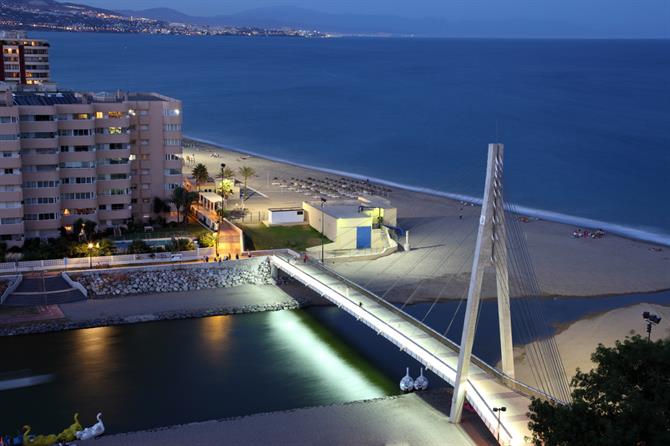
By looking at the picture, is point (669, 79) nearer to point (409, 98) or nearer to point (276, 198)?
point (409, 98)

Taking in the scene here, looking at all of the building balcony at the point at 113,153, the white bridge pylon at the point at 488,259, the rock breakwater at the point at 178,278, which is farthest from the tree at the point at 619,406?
the building balcony at the point at 113,153

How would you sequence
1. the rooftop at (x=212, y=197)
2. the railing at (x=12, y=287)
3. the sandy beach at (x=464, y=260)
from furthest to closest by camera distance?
the rooftop at (x=212, y=197) → the sandy beach at (x=464, y=260) → the railing at (x=12, y=287)

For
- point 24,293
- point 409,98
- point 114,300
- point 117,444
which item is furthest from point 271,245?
point 409,98

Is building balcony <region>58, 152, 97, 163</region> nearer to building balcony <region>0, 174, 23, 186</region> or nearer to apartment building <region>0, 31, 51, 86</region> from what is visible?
building balcony <region>0, 174, 23, 186</region>

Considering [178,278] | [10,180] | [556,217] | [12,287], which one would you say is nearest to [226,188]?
[10,180]

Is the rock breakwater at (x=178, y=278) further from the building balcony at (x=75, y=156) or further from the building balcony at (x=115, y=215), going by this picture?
the building balcony at (x=75, y=156)

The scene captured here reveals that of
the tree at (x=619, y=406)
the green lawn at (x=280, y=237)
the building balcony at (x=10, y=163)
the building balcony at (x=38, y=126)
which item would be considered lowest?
the green lawn at (x=280, y=237)

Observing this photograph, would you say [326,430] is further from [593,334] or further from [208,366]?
[593,334]
